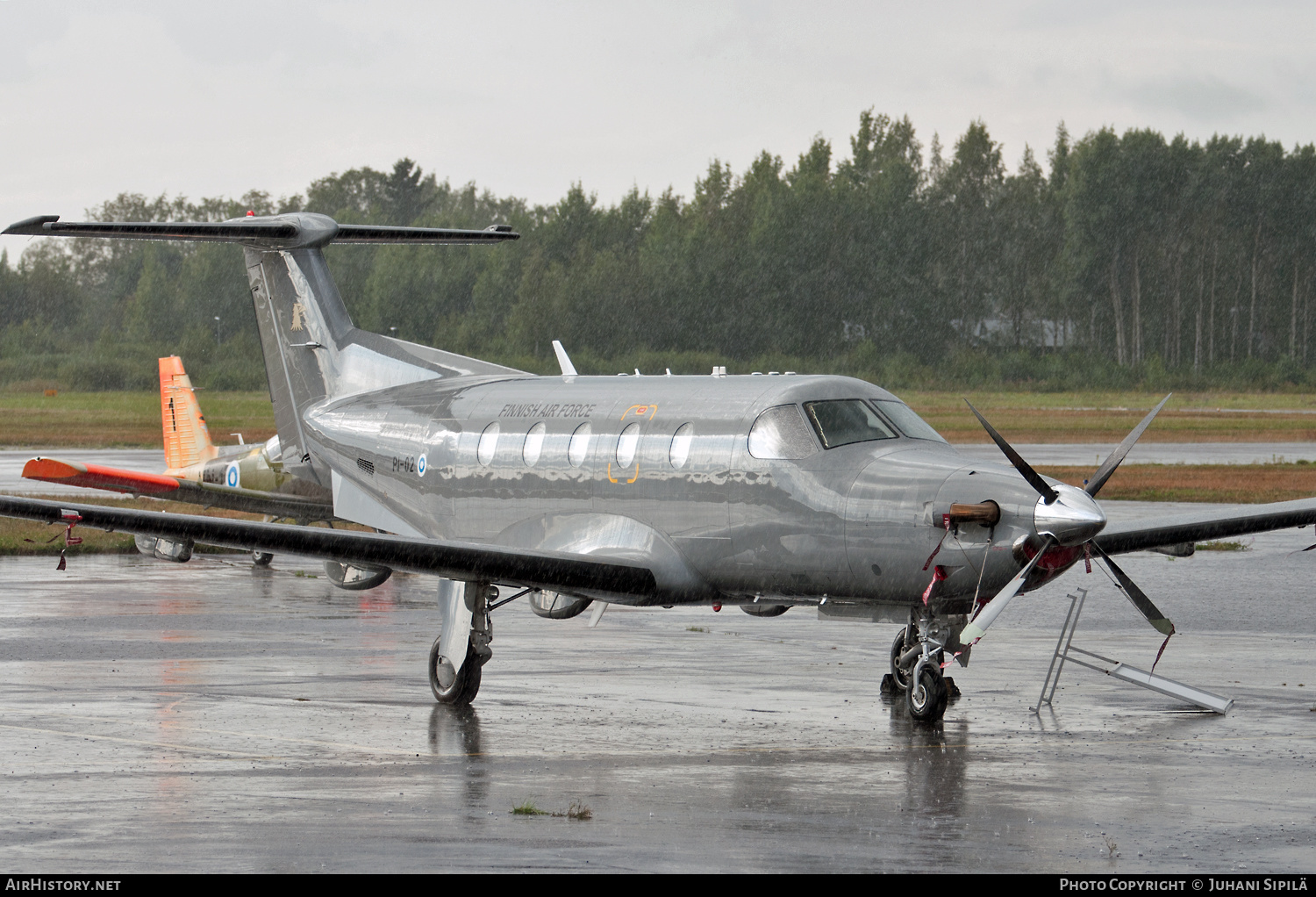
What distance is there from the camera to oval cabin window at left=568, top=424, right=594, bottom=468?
46.7ft

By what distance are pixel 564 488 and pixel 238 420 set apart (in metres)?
60.9

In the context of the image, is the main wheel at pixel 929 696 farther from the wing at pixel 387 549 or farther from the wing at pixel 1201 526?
the wing at pixel 387 549

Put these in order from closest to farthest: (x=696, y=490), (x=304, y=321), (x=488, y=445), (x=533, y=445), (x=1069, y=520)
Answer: (x=1069, y=520) < (x=696, y=490) < (x=533, y=445) < (x=488, y=445) < (x=304, y=321)

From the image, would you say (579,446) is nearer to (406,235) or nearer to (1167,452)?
(406,235)

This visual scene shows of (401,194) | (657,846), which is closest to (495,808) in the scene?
(657,846)

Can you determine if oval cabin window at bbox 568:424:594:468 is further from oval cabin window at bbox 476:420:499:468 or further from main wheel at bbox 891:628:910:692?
main wheel at bbox 891:628:910:692

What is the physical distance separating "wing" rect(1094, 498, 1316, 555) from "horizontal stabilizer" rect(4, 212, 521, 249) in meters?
8.26

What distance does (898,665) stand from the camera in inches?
530

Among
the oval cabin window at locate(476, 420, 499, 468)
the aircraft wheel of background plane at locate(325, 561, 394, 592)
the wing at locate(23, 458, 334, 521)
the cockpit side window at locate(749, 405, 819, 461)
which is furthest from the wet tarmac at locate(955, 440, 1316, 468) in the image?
the cockpit side window at locate(749, 405, 819, 461)

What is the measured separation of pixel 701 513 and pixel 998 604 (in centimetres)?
275

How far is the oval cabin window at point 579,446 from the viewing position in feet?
46.7

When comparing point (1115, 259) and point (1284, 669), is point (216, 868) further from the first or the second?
point (1115, 259)

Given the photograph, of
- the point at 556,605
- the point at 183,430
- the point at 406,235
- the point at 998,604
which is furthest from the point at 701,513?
the point at 183,430

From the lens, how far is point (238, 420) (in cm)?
7244
